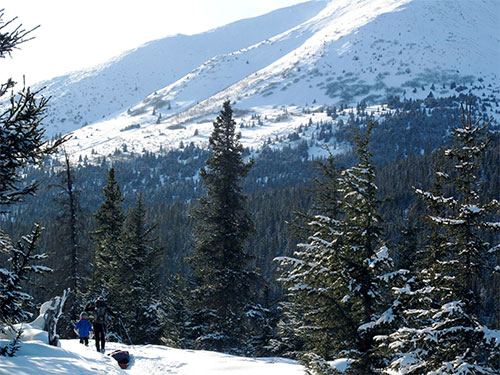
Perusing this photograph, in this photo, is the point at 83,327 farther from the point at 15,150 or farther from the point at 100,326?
the point at 15,150

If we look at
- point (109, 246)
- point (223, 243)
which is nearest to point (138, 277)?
point (109, 246)

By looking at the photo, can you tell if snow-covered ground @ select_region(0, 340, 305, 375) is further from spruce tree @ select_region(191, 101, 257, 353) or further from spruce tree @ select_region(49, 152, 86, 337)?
spruce tree @ select_region(49, 152, 86, 337)

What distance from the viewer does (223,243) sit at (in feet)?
69.2

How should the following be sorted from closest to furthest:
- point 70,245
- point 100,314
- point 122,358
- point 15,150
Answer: point 15,150 < point 122,358 < point 100,314 < point 70,245

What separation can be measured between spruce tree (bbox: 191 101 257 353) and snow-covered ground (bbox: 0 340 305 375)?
14.1 ft

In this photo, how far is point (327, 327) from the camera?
11992mm

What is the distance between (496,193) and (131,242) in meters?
109

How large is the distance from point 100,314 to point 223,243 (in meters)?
6.72

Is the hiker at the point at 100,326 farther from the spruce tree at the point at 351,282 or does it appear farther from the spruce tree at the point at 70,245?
the spruce tree at the point at 70,245

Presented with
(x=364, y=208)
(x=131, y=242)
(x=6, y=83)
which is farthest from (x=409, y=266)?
(x=6, y=83)

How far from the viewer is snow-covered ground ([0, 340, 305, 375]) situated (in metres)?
9.81

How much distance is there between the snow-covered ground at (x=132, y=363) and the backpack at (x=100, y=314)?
1.06m

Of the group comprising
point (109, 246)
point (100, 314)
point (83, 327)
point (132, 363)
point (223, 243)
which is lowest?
point (132, 363)

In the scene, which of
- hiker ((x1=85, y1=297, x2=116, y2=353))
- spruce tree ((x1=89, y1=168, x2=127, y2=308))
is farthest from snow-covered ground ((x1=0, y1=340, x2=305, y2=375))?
spruce tree ((x1=89, y1=168, x2=127, y2=308))
